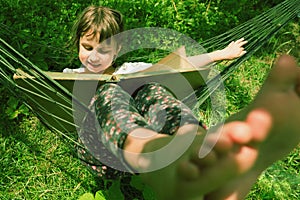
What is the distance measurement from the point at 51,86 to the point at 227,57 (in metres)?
0.73

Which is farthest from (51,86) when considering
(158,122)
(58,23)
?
(58,23)

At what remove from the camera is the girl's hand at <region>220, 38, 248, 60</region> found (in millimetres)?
1805

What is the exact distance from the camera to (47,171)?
2031mm

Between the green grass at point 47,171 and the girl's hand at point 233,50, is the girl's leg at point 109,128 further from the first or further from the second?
the girl's hand at point 233,50

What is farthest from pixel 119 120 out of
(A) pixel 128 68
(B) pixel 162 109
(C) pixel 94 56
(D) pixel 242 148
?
(A) pixel 128 68

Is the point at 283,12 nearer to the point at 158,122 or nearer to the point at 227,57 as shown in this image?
the point at 227,57

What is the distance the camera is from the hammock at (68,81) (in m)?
1.36

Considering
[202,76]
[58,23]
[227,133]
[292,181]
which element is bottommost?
[292,181]

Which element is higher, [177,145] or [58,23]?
[177,145]

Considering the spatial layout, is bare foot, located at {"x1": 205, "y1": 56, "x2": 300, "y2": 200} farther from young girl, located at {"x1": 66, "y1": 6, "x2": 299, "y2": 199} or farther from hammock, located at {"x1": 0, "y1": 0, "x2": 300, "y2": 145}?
hammock, located at {"x1": 0, "y1": 0, "x2": 300, "y2": 145}

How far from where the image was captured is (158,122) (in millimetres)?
1296

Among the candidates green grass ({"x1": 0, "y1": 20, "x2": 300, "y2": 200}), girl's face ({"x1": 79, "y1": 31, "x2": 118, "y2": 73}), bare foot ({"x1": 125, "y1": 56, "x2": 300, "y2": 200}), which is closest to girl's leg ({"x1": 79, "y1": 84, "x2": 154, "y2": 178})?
bare foot ({"x1": 125, "y1": 56, "x2": 300, "y2": 200})

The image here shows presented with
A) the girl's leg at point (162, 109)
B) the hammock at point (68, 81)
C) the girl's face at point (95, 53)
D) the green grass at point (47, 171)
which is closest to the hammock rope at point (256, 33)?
the hammock at point (68, 81)

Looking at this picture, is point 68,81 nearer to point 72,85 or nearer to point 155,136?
point 72,85
